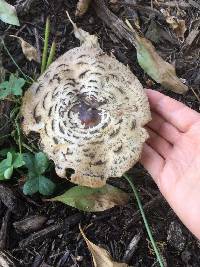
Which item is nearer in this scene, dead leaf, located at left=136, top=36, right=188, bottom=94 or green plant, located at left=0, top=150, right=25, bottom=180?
green plant, located at left=0, top=150, right=25, bottom=180

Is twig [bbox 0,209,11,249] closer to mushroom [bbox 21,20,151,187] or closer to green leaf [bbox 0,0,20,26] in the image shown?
mushroom [bbox 21,20,151,187]

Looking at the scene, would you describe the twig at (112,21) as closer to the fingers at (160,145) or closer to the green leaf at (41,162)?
the fingers at (160,145)

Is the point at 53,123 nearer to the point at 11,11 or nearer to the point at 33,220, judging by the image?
the point at 33,220

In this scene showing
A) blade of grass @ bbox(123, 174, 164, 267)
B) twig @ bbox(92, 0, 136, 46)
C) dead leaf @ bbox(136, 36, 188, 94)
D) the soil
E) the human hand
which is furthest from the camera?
twig @ bbox(92, 0, 136, 46)

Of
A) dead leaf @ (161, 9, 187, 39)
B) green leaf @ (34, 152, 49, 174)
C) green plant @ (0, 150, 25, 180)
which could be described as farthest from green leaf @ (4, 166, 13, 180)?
dead leaf @ (161, 9, 187, 39)

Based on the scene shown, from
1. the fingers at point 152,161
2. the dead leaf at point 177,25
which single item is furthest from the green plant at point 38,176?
the dead leaf at point 177,25

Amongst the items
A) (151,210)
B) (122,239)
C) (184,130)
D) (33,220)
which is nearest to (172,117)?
(184,130)

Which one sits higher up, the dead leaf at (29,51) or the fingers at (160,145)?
the fingers at (160,145)

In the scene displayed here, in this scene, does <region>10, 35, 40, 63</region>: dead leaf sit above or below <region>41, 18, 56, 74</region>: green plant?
below
